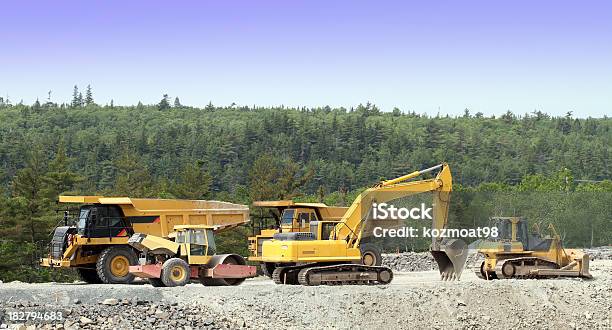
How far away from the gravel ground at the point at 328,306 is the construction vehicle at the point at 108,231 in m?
5.38

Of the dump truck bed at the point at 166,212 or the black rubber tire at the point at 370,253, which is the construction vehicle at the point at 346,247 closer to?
the black rubber tire at the point at 370,253

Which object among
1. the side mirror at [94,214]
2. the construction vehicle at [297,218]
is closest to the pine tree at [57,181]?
the construction vehicle at [297,218]

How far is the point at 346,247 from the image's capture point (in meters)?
27.0

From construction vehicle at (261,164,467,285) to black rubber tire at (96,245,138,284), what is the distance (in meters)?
4.95

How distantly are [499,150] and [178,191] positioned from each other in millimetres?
134465

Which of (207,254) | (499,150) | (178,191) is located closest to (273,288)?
(207,254)

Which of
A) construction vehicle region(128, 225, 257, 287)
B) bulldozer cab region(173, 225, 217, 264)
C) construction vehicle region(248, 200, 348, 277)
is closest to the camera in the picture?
construction vehicle region(128, 225, 257, 287)

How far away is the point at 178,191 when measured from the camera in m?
66.2

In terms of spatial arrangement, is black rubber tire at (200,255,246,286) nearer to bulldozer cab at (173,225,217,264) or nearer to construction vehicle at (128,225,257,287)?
construction vehicle at (128,225,257,287)

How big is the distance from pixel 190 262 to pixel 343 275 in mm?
4468

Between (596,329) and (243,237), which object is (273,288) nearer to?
(596,329)

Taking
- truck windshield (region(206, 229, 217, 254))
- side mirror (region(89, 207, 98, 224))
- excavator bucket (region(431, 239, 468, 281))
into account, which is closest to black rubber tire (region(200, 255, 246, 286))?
truck windshield (region(206, 229, 217, 254))

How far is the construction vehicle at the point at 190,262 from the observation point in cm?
2609

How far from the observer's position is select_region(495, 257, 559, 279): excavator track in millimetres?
29781
